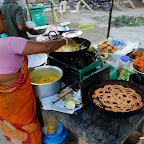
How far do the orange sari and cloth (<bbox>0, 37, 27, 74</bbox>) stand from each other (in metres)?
0.18

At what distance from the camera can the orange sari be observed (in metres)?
1.82

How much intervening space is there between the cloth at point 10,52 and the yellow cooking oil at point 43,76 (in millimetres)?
735

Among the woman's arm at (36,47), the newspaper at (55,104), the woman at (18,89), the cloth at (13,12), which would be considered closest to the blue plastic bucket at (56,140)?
the woman at (18,89)

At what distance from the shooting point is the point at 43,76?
2459 millimetres

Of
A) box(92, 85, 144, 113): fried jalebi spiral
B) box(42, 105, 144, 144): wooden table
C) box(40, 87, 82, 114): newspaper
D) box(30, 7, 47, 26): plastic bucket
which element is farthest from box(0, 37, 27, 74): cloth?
box(30, 7, 47, 26): plastic bucket

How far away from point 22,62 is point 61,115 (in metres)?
0.89

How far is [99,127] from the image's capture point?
1.77 meters

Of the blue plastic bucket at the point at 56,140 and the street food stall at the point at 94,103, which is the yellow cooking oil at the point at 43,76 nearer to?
the street food stall at the point at 94,103

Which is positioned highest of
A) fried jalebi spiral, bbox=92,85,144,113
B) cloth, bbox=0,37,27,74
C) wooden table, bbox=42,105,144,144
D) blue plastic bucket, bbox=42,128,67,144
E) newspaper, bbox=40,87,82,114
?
cloth, bbox=0,37,27,74

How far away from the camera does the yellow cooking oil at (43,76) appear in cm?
236

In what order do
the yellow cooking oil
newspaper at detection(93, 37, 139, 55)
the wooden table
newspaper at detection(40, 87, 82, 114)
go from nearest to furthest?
the wooden table, newspaper at detection(40, 87, 82, 114), the yellow cooking oil, newspaper at detection(93, 37, 139, 55)

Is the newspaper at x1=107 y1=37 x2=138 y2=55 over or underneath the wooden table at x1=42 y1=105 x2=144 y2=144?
over

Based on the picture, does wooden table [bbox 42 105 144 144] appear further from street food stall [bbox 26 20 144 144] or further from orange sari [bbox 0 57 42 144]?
orange sari [bbox 0 57 42 144]

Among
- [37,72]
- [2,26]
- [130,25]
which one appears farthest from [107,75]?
[130,25]
